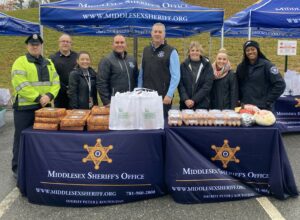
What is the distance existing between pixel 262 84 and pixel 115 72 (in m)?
1.89

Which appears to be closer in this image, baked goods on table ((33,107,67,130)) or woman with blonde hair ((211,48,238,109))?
baked goods on table ((33,107,67,130))

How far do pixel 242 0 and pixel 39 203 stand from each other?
34.1 m

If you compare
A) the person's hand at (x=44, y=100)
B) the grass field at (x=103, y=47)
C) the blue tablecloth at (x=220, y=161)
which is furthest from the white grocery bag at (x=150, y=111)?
the grass field at (x=103, y=47)

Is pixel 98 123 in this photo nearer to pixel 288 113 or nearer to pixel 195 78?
pixel 195 78

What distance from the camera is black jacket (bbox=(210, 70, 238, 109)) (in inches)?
175

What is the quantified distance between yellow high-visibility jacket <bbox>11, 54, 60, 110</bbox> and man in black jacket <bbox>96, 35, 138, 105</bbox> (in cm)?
58

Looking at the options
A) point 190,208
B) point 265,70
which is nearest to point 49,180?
point 190,208

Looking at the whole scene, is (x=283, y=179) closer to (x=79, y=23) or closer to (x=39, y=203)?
(x=39, y=203)

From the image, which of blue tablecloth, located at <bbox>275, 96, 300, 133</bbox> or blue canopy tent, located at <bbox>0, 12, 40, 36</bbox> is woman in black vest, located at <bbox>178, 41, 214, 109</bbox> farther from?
blue canopy tent, located at <bbox>0, 12, 40, 36</bbox>

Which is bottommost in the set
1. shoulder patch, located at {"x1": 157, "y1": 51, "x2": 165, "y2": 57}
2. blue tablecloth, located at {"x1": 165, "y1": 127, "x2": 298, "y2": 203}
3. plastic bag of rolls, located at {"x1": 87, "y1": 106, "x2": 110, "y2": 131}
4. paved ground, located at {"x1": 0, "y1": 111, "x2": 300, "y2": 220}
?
paved ground, located at {"x1": 0, "y1": 111, "x2": 300, "y2": 220}

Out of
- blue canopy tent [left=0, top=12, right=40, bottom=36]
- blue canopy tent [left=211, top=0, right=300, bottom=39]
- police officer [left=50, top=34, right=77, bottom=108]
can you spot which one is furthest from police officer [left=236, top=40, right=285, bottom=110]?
blue canopy tent [left=0, top=12, right=40, bottom=36]

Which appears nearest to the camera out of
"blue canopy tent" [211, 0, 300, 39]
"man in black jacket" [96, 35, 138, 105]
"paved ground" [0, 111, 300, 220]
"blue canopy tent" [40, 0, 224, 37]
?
"paved ground" [0, 111, 300, 220]

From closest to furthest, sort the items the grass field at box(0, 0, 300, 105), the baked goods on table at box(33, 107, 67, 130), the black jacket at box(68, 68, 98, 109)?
1. the baked goods on table at box(33, 107, 67, 130)
2. the black jacket at box(68, 68, 98, 109)
3. the grass field at box(0, 0, 300, 105)

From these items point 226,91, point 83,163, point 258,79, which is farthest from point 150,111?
point 258,79
